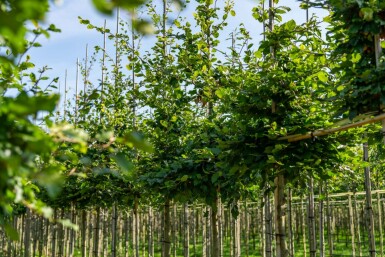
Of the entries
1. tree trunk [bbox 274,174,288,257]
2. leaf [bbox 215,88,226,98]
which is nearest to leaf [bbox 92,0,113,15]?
leaf [bbox 215,88,226,98]

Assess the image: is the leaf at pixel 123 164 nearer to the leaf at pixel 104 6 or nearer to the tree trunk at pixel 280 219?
the leaf at pixel 104 6

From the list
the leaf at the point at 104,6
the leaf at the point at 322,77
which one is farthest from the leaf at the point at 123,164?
the leaf at the point at 322,77

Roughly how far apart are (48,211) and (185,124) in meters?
6.05

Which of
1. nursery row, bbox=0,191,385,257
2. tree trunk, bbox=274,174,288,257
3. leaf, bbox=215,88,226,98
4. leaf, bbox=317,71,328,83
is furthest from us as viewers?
nursery row, bbox=0,191,385,257

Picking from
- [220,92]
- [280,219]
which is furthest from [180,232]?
[220,92]

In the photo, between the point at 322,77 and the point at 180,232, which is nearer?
the point at 322,77

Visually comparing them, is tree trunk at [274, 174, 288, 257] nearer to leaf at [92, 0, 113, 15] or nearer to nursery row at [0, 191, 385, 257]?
nursery row at [0, 191, 385, 257]

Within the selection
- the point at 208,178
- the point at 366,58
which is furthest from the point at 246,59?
the point at 208,178

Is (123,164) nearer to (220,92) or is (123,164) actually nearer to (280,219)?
(220,92)

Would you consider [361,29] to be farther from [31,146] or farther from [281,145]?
[31,146]

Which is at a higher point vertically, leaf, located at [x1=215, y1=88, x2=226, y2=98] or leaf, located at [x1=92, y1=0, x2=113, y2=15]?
leaf, located at [x1=215, y1=88, x2=226, y2=98]

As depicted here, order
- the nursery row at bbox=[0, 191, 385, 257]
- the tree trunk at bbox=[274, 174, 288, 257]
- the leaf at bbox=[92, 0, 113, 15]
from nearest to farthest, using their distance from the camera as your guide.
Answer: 1. the leaf at bbox=[92, 0, 113, 15]
2. the tree trunk at bbox=[274, 174, 288, 257]
3. the nursery row at bbox=[0, 191, 385, 257]

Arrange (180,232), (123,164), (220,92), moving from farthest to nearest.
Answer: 1. (180,232)
2. (220,92)
3. (123,164)

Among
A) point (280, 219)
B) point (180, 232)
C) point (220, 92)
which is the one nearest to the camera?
point (220, 92)
